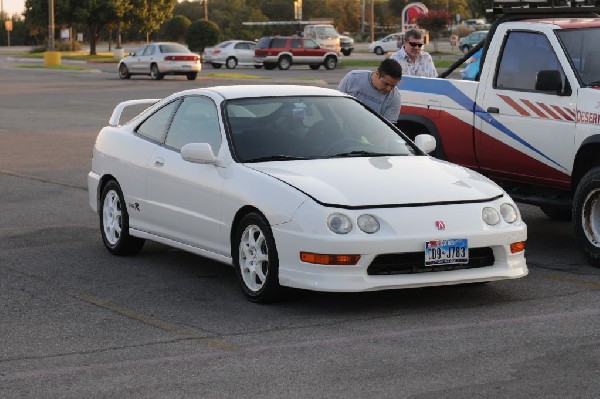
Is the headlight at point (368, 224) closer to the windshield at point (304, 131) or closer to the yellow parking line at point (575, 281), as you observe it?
the windshield at point (304, 131)

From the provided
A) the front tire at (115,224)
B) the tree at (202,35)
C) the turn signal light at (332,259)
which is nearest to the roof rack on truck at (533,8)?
the front tire at (115,224)

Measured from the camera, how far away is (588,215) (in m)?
10.4

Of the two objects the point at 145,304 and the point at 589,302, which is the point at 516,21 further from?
the point at 145,304

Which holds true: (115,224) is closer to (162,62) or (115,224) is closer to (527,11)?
(527,11)

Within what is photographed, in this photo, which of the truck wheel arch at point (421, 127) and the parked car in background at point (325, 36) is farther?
the parked car in background at point (325, 36)

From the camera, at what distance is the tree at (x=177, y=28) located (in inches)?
3969

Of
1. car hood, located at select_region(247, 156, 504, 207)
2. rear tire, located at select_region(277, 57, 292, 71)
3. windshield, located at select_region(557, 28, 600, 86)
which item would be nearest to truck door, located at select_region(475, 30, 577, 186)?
windshield, located at select_region(557, 28, 600, 86)

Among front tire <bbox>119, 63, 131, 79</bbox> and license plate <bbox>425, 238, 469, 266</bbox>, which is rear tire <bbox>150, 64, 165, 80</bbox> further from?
license plate <bbox>425, 238, 469, 266</bbox>

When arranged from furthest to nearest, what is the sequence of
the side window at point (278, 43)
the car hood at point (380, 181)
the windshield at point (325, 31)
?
the windshield at point (325, 31) < the side window at point (278, 43) < the car hood at point (380, 181)

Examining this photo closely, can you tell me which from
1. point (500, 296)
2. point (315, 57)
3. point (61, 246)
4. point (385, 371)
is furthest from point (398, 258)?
point (315, 57)

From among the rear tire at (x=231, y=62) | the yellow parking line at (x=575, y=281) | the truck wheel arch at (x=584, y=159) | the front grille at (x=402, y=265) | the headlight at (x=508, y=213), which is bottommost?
the yellow parking line at (x=575, y=281)

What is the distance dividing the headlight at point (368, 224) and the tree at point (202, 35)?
7151 cm

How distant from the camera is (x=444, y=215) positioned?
8539 millimetres

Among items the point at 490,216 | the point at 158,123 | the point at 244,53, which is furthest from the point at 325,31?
the point at 490,216
